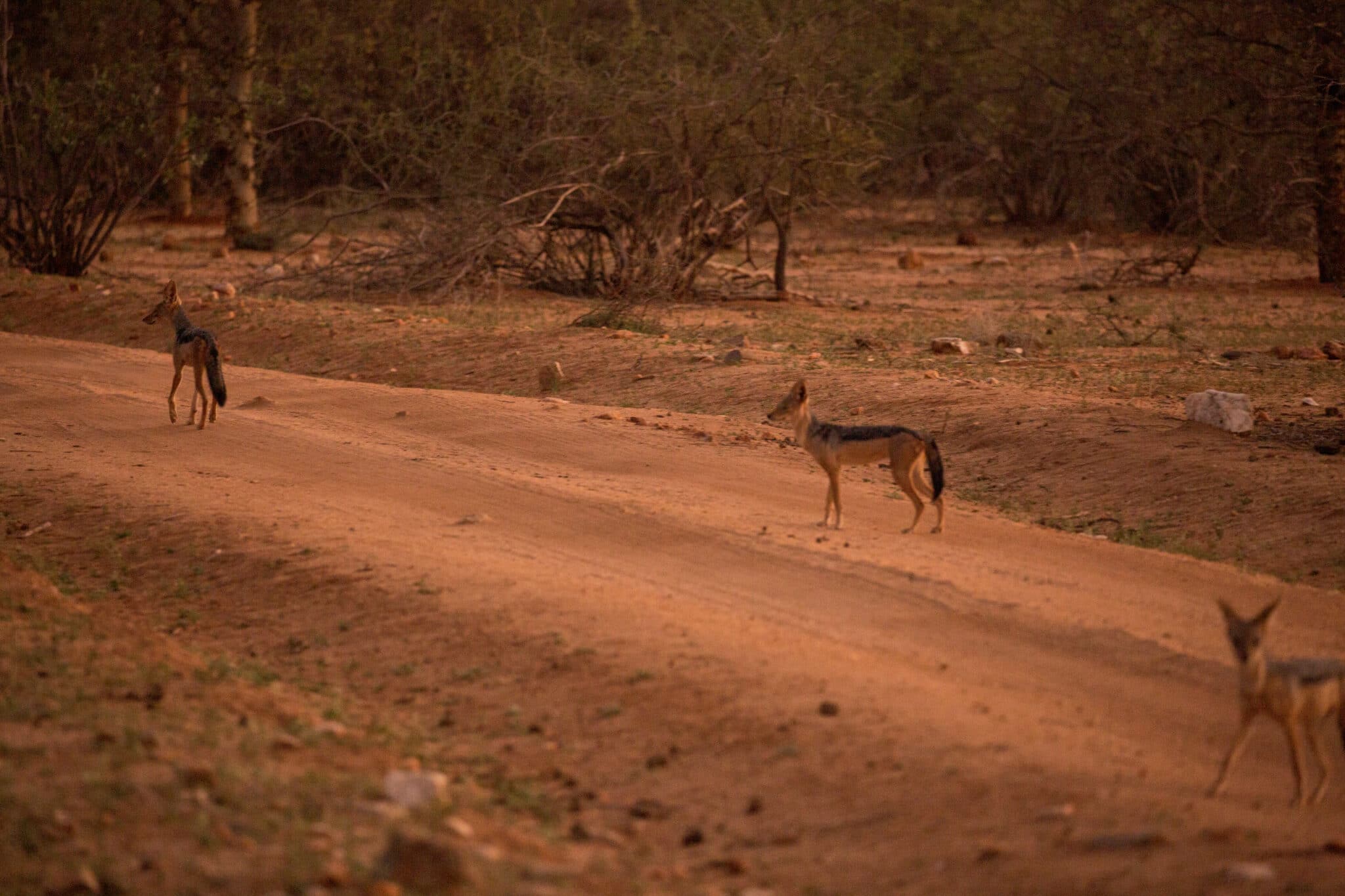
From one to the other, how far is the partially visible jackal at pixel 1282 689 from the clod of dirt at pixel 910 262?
23092mm

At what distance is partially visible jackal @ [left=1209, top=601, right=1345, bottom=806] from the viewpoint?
5.10 m

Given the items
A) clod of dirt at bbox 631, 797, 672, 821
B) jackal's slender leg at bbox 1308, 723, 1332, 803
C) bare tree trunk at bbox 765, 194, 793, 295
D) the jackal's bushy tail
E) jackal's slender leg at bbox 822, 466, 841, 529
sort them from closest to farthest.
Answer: jackal's slender leg at bbox 1308, 723, 1332, 803, clod of dirt at bbox 631, 797, 672, 821, jackal's slender leg at bbox 822, 466, 841, 529, the jackal's bushy tail, bare tree trunk at bbox 765, 194, 793, 295

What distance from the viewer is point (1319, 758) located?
5250mm

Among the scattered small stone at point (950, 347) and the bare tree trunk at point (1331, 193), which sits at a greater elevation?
the bare tree trunk at point (1331, 193)

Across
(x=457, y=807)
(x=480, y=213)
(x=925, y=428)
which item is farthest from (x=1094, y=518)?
(x=480, y=213)

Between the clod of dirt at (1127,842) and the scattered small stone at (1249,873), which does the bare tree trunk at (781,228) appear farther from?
the scattered small stone at (1249,873)

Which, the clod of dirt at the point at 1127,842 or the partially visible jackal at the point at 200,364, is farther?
the partially visible jackal at the point at 200,364

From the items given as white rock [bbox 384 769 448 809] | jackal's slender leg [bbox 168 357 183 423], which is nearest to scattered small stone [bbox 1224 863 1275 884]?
white rock [bbox 384 769 448 809]

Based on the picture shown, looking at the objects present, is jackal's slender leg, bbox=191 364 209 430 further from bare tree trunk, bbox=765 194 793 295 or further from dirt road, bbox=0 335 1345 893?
bare tree trunk, bbox=765 194 793 295

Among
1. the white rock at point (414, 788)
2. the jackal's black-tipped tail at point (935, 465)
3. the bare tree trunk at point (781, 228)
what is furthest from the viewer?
the bare tree trunk at point (781, 228)

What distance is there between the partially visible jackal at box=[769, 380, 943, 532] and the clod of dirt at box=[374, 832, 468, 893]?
469cm

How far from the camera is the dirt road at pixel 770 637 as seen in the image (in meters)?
5.11

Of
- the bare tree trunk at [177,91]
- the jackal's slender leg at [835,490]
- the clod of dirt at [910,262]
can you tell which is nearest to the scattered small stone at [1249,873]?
the jackal's slender leg at [835,490]

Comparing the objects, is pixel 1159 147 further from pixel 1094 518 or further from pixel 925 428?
pixel 1094 518
